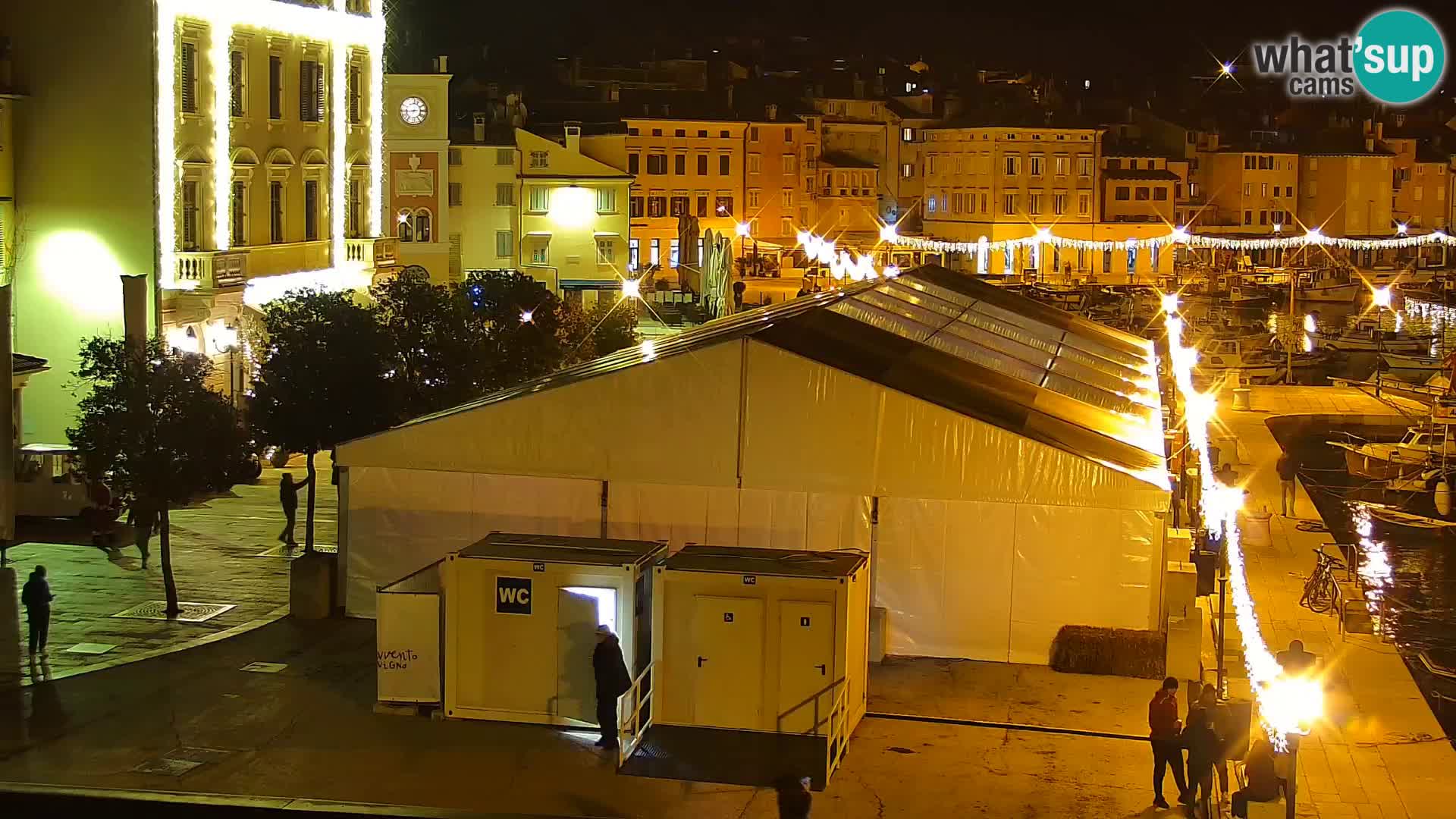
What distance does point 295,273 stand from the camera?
42875mm

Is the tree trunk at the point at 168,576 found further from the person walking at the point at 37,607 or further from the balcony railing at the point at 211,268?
the balcony railing at the point at 211,268

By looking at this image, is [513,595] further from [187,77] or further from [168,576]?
[187,77]

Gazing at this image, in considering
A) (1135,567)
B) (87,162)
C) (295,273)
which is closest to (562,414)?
(1135,567)

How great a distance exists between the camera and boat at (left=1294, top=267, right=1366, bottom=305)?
99625 mm

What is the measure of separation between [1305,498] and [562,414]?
683 inches

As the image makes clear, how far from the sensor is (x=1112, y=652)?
19.2m

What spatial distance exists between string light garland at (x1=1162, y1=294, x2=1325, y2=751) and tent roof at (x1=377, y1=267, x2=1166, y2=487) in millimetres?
781

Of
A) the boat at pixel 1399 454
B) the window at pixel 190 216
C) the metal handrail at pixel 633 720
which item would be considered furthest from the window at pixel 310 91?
the metal handrail at pixel 633 720

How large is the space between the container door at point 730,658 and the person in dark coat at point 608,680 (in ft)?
2.26

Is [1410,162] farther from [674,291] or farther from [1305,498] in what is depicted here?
[1305,498]

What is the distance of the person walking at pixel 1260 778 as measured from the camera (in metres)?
14.7

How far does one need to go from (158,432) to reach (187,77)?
17.0 meters

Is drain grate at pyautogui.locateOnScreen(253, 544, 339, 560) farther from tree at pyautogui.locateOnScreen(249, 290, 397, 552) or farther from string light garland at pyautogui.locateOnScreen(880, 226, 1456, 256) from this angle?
string light garland at pyautogui.locateOnScreen(880, 226, 1456, 256)

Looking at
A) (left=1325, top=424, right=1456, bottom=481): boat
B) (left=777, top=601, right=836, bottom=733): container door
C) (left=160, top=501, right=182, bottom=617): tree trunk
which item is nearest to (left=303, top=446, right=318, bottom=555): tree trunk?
(left=160, top=501, right=182, bottom=617): tree trunk
